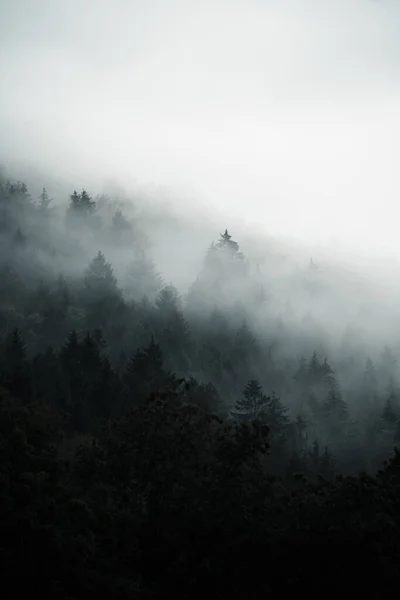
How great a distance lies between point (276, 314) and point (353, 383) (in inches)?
763

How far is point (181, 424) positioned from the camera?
91.4 feet

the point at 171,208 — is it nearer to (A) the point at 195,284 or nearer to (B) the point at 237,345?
(A) the point at 195,284

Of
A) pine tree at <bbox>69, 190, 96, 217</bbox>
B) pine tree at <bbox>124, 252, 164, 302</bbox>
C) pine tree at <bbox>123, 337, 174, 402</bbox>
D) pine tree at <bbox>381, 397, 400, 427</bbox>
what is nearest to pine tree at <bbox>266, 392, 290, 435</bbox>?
pine tree at <bbox>123, 337, 174, 402</bbox>

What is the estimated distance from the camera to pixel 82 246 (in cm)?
11662

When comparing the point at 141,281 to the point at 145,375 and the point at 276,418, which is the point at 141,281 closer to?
the point at 276,418

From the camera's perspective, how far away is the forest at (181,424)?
23.7m

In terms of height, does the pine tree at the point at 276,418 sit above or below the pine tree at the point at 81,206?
below

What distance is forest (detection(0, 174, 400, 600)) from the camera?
23672 mm

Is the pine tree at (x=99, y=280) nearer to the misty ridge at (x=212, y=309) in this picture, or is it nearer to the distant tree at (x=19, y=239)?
the misty ridge at (x=212, y=309)

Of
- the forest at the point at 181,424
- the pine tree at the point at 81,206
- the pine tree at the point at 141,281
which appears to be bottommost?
the forest at the point at 181,424

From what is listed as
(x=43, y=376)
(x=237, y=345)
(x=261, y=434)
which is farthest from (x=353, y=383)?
(x=261, y=434)

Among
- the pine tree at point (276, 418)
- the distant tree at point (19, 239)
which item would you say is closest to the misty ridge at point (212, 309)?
Answer: the distant tree at point (19, 239)

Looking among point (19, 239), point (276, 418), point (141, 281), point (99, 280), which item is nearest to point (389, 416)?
point (276, 418)

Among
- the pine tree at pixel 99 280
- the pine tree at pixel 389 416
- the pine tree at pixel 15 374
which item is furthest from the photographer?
the pine tree at pixel 99 280
